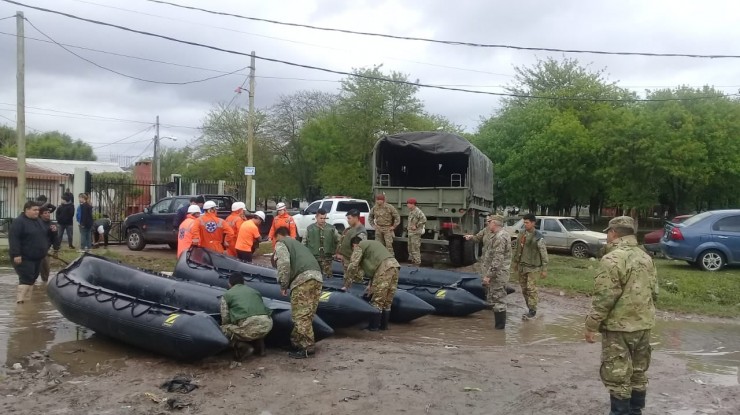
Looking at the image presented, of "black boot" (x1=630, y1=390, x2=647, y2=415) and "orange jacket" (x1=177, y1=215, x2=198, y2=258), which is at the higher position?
"orange jacket" (x1=177, y1=215, x2=198, y2=258)

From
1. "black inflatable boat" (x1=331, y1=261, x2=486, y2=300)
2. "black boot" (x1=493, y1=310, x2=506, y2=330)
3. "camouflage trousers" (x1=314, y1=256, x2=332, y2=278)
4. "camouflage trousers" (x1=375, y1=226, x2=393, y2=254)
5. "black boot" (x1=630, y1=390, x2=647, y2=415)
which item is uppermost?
"camouflage trousers" (x1=375, y1=226, x2=393, y2=254)

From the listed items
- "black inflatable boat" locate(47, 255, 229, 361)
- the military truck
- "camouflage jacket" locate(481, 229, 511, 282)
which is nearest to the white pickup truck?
the military truck

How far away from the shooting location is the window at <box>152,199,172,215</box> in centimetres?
1708

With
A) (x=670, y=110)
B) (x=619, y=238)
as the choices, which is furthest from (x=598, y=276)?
(x=670, y=110)

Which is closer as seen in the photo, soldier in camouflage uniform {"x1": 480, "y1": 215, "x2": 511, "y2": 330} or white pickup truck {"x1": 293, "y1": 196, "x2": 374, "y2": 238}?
soldier in camouflage uniform {"x1": 480, "y1": 215, "x2": 511, "y2": 330}

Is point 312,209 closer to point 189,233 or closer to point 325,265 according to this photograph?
point 325,265

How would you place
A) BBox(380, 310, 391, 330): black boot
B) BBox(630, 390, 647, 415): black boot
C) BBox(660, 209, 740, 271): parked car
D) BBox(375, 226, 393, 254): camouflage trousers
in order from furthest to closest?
1. BBox(660, 209, 740, 271): parked car
2. BBox(375, 226, 393, 254): camouflage trousers
3. BBox(380, 310, 391, 330): black boot
4. BBox(630, 390, 647, 415): black boot

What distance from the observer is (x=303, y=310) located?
23.1 ft

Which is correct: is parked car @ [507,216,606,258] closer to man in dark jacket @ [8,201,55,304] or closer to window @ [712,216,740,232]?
window @ [712,216,740,232]

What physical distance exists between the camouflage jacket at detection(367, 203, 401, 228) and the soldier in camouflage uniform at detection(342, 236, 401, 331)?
15.7ft

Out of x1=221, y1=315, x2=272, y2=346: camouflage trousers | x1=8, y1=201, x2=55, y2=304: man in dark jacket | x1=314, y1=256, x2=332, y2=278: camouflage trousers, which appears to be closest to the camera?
x1=221, y1=315, x2=272, y2=346: camouflage trousers

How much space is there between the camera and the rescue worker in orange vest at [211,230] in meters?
10.6

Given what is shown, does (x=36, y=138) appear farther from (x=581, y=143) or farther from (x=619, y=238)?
(x=619, y=238)

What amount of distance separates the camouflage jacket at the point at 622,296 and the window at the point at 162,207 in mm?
14076
